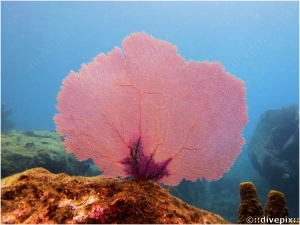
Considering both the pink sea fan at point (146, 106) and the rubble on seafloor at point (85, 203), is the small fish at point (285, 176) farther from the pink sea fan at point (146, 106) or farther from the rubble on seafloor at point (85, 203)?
the rubble on seafloor at point (85, 203)

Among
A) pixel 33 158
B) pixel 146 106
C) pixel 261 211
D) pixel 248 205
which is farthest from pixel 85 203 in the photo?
Result: pixel 33 158

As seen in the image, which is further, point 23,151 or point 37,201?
point 23,151

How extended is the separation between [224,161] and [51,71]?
166740mm

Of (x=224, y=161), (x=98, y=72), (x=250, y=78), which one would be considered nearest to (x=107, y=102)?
(x=98, y=72)

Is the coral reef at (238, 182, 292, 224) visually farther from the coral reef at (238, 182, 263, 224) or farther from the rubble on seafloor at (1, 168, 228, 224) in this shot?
the rubble on seafloor at (1, 168, 228, 224)

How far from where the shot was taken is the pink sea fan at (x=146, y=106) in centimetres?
255

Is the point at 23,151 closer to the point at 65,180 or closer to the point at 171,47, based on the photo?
the point at 65,180

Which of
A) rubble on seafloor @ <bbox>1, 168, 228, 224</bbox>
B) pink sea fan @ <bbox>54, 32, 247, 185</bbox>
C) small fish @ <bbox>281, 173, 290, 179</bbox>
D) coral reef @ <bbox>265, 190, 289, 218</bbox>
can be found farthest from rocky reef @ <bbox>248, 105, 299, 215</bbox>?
rubble on seafloor @ <bbox>1, 168, 228, 224</bbox>

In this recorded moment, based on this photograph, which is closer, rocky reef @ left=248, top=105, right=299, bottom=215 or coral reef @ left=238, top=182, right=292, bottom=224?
coral reef @ left=238, top=182, right=292, bottom=224

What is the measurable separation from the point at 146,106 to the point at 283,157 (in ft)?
41.8

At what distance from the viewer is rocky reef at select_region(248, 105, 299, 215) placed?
11219mm

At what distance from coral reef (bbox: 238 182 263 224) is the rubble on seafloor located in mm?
258

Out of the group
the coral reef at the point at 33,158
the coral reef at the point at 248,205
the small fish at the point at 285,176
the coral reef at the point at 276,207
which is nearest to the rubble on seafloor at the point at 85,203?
the coral reef at the point at 248,205

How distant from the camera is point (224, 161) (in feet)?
8.72
